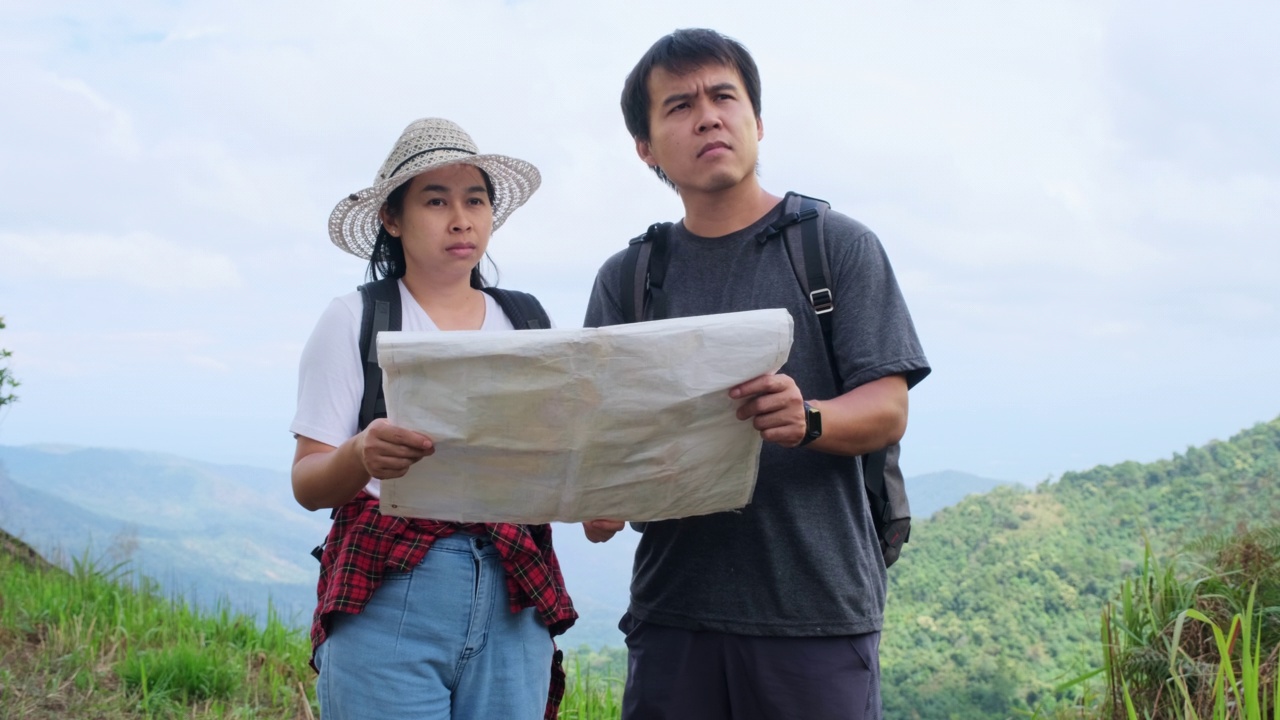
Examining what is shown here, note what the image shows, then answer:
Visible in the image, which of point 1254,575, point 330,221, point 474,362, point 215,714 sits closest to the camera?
point 474,362

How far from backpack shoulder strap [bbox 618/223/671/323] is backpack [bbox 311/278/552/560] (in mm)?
186

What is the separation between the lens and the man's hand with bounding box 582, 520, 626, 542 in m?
2.02

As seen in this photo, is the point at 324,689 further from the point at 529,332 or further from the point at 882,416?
the point at 882,416

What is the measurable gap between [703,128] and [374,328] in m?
0.80

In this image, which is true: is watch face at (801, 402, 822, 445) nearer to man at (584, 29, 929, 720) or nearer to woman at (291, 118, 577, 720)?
man at (584, 29, 929, 720)

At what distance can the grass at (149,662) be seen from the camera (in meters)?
4.01

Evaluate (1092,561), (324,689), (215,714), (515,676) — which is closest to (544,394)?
(515,676)

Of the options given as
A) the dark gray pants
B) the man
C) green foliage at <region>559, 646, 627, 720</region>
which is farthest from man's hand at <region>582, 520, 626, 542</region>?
green foliage at <region>559, 646, 627, 720</region>

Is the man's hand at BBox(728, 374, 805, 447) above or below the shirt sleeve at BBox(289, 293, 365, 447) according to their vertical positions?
below

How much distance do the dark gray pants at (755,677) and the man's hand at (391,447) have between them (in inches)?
28.6

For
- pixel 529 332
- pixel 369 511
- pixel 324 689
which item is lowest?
pixel 324 689

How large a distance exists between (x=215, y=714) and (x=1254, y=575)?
3893 mm

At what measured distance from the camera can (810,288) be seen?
1992mm

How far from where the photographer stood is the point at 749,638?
1.99m
